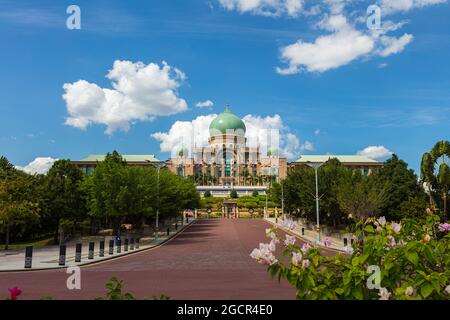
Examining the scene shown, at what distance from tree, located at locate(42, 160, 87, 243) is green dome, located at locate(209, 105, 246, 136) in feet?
326

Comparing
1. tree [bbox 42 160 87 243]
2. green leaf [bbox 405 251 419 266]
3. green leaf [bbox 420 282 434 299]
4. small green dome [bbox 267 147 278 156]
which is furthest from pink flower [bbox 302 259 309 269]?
small green dome [bbox 267 147 278 156]

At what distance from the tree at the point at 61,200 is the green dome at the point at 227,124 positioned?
9933 centimetres

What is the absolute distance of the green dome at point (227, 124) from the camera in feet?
464

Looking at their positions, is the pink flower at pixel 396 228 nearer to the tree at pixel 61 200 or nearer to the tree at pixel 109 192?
the tree at pixel 109 192

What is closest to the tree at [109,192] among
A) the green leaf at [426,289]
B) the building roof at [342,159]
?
the green leaf at [426,289]

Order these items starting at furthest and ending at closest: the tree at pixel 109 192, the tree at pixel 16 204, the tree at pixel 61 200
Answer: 1. the tree at pixel 61 200
2. the tree at pixel 109 192
3. the tree at pixel 16 204

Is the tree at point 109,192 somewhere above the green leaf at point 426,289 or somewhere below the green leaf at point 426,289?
above

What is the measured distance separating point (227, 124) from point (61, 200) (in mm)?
103491

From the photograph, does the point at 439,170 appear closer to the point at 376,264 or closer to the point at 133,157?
the point at 376,264

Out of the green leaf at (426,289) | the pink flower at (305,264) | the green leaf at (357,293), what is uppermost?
the pink flower at (305,264)

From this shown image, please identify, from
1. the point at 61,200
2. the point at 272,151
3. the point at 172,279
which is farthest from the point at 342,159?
the point at 172,279

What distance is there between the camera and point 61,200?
4106 centimetres
